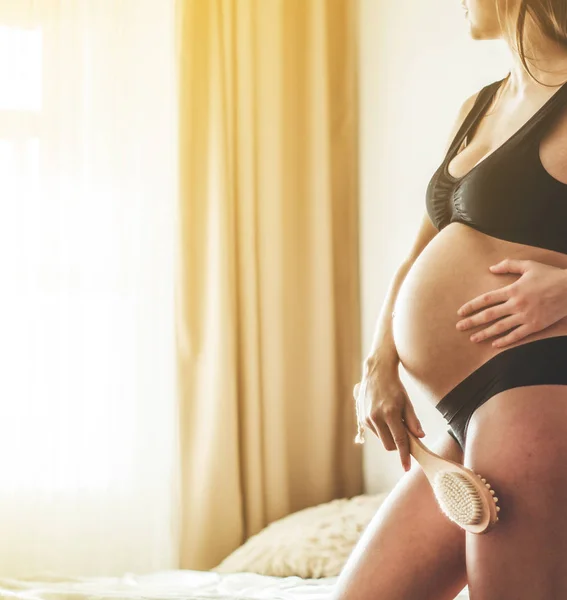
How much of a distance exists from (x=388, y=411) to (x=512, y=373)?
221mm

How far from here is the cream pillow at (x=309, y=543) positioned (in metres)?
1.97

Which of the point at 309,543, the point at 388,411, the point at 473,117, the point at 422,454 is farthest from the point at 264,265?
the point at 422,454

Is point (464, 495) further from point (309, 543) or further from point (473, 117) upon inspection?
point (309, 543)

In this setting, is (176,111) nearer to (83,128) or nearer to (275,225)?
(83,128)

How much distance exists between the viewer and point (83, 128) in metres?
2.44

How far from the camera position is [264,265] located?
2582 millimetres

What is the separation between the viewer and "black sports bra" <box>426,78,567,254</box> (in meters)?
0.90

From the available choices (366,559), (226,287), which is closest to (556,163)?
(366,559)

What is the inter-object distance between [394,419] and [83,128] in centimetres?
174

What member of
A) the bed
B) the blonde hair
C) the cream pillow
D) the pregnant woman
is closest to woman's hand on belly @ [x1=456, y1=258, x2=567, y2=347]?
the pregnant woman

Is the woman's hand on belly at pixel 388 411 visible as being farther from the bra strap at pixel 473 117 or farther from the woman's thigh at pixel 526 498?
the bra strap at pixel 473 117

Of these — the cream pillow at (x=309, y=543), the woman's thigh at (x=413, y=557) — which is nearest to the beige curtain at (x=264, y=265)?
the cream pillow at (x=309, y=543)

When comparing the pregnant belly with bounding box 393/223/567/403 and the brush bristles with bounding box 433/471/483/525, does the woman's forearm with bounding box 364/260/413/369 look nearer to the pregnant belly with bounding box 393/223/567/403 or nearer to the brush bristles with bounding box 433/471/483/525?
the pregnant belly with bounding box 393/223/567/403

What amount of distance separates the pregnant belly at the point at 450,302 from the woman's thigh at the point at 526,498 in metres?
0.08
